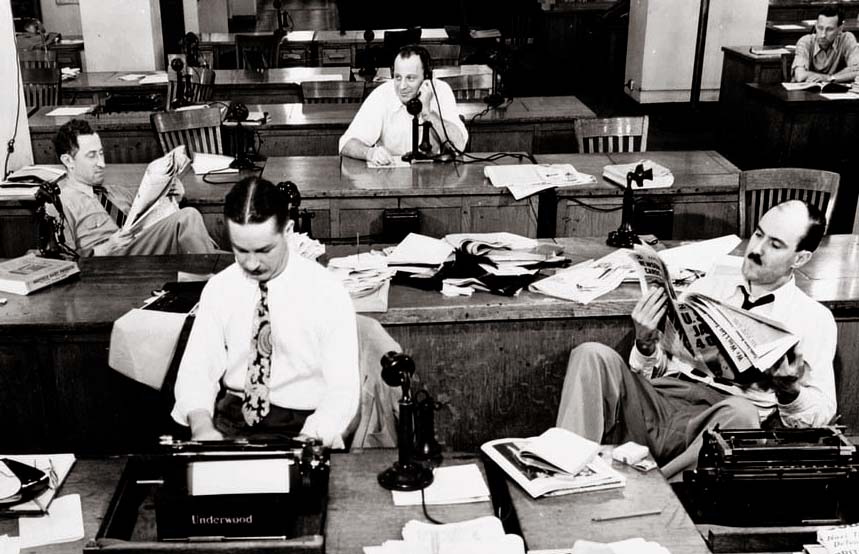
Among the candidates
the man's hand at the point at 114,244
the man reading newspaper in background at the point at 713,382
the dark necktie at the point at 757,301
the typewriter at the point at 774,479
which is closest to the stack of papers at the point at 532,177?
the man reading newspaper in background at the point at 713,382

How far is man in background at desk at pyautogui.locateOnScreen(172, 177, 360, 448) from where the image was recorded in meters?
2.62

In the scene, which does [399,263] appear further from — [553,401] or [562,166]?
[562,166]

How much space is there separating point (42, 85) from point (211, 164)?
9.73 ft

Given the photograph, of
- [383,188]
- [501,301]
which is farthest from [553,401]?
[383,188]

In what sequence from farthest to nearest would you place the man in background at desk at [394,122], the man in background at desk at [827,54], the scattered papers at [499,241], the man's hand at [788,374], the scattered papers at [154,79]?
the man in background at desk at [827,54] → the scattered papers at [154,79] → the man in background at desk at [394,122] → the scattered papers at [499,241] → the man's hand at [788,374]

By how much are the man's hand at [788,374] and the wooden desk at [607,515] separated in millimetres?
689

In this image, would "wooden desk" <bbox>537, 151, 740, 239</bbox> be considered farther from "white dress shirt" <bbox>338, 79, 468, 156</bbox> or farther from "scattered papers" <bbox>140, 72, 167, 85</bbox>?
"scattered papers" <bbox>140, 72, 167, 85</bbox>

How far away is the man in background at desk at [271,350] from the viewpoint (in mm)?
2621

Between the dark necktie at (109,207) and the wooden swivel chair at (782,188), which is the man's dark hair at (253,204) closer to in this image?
the dark necktie at (109,207)

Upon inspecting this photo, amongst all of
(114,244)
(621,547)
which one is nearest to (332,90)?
(114,244)

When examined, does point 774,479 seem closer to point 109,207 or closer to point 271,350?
point 271,350

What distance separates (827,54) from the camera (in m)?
8.13

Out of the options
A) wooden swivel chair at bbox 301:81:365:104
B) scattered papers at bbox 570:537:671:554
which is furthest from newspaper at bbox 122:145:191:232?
wooden swivel chair at bbox 301:81:365:104

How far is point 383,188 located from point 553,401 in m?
1.59
